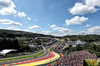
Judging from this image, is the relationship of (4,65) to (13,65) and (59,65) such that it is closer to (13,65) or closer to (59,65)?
(13,65)

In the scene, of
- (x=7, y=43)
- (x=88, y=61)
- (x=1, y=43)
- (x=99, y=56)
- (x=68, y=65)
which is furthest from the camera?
(x=7, y=43)

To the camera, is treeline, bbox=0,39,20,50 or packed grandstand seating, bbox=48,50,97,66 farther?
treeline, bbox=0,39,20,50

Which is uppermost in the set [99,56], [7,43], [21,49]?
[7,43]

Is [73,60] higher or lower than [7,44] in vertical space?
lower

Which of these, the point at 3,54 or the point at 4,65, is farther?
the point at 3,54

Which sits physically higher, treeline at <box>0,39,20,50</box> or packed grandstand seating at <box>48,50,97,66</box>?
treeline at <box>0,39,20,50</box>

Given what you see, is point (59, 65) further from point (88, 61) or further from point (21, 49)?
point (21, 49)

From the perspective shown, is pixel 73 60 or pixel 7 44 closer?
pixel 73 60

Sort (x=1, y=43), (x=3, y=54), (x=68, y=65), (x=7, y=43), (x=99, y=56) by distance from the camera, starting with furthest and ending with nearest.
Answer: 1. (x=7, y=43)
2. (x=1, y=43)
3. (x=99, y=56)
4. (x=3, y=54)
5. (x=68, y=65)

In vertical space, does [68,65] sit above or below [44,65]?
above

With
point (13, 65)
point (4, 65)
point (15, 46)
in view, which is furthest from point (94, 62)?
point (15, 46)
